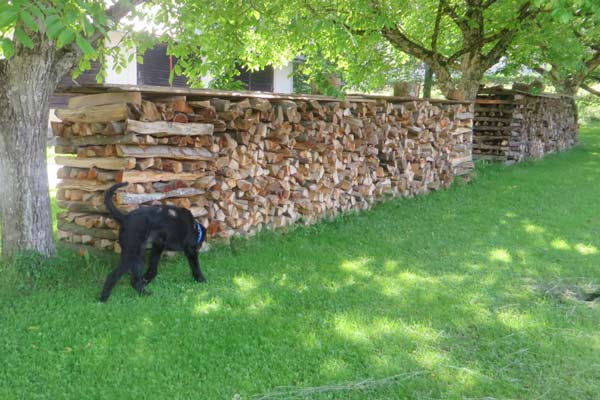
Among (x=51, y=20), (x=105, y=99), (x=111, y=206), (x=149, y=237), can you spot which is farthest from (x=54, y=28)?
(x=105, y=99)

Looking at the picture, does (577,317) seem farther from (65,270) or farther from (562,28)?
(562,28)

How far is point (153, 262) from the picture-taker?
189 inches

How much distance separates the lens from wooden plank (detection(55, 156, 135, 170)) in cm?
507

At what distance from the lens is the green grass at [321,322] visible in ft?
10.9

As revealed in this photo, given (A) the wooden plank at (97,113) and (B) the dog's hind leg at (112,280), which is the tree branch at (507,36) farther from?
(B) the dog's hind leg at (112,280)

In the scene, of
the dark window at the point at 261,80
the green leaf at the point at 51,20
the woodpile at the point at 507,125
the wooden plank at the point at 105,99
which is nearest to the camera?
the green leaf at the point at 51,20

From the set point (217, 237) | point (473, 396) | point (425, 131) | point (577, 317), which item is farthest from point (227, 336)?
point (425, 131)

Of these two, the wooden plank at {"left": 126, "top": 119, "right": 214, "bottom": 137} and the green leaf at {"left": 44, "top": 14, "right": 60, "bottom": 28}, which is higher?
the green leaf at {"left": 44, "top": 14, "right": 60, "bottom": 28}

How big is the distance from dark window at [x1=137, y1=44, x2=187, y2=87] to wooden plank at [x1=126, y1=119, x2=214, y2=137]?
11118 millimetres

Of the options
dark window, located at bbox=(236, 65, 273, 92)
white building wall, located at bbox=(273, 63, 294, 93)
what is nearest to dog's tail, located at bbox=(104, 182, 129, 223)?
dark window, located at bbox=(236, 65, 273, 92)

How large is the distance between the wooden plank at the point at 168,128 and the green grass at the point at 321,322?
136 centimetres

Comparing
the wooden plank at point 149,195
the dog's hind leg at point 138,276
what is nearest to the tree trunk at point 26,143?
the wooden plank at point 149,195

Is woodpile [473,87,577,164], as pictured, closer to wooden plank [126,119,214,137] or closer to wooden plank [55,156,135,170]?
wooden plank [126,119,214,137]

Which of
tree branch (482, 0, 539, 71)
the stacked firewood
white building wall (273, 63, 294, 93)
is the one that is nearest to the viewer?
the stacked firewood
